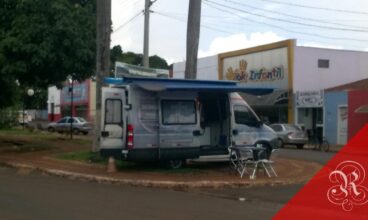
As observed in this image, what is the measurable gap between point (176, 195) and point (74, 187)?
8.80ft

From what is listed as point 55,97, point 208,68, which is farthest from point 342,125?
point 55,97

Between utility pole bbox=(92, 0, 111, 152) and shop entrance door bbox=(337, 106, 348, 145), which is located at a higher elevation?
utility pole bbox=(92, 0, 111, 152)

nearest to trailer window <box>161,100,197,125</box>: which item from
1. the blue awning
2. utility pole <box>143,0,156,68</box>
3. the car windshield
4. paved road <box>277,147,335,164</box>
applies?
the blue awning

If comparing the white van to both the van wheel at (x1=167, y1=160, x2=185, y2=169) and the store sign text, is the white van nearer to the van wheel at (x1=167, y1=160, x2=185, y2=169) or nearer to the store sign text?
the van wheel at (x1=167, y1=160, x2=185, y2=169)

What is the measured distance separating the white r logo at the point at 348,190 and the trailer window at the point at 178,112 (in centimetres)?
489

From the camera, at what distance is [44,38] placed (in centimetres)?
2147

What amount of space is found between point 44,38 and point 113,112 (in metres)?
6.43

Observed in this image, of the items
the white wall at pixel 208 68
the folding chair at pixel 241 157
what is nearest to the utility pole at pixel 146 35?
the folding chair at pixel 241 157

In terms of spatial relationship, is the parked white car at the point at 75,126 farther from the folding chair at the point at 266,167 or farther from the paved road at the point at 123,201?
the paved road at the point at 123,201

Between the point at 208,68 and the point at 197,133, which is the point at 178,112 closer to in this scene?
the point at 197,133

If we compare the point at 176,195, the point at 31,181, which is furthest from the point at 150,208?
the point at 31,181

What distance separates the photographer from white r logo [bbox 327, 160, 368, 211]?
11.7 m

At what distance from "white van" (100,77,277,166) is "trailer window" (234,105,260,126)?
258 millimetres

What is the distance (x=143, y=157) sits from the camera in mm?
16297
